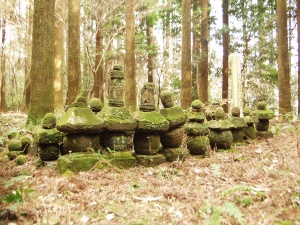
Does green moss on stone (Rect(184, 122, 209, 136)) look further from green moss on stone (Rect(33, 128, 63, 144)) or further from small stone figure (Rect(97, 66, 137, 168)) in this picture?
green moss on stone (Rect(33, 128, 63, 144))

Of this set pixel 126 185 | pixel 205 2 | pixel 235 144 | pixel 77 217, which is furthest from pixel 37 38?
pixel 205 2

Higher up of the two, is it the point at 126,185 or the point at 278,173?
the point at 278,173

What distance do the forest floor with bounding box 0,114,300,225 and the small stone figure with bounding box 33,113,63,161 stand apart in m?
0.42

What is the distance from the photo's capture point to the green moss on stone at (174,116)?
17.3 ft

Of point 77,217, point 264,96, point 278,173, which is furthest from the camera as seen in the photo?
point 264,96

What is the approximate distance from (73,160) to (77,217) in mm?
1703

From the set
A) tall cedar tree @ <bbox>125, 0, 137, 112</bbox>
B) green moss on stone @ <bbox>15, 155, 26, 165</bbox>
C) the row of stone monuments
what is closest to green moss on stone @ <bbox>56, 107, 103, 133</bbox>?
the row of stone monuments

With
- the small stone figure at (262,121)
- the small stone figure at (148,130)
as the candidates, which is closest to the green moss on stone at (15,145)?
the small stone figure at (148,130)

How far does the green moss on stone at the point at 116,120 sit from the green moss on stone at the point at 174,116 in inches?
32.5

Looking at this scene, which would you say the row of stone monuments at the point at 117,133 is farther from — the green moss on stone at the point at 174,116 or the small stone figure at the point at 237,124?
the small stone figure at the point at 237,124

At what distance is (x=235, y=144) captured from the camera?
695 centimetres

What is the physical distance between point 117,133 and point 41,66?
3.01 metres

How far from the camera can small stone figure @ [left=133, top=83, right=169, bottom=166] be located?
491 centimetres

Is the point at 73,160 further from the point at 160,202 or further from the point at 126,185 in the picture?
the point at 160,202
